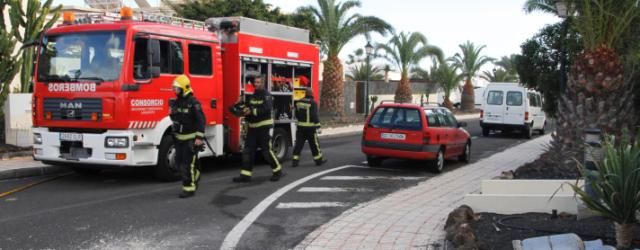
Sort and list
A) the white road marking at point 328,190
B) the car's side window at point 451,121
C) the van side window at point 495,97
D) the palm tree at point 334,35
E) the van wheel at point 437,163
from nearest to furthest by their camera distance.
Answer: the white road marking at point 328,190, the van wheel at point 437,163, the car's side window at point 451,121, the van side window at point 495,97, the palm tree at point 334,35

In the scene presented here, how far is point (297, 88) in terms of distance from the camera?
13.1m

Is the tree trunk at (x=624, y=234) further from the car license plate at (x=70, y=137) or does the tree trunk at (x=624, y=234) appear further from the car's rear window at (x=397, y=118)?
the car license plate at (x=70, y=137)

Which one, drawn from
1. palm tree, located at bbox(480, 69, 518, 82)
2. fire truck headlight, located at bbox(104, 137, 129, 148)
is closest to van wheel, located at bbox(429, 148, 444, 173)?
fire truck headlight, located at bbox(104, 137, 129, 148)

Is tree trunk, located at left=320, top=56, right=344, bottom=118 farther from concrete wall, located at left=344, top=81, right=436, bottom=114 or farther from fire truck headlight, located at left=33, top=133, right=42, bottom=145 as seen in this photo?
fire truck headlight, located at left=33, top=133, right=42, bottom=145

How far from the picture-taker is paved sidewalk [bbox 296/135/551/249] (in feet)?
20.2

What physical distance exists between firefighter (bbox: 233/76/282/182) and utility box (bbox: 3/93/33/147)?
18.8 feet

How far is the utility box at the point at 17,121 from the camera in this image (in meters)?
12.8

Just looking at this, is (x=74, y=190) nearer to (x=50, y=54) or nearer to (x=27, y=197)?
(x=27, y=197)

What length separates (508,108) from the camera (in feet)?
73.6

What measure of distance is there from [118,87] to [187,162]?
1608 millimetres

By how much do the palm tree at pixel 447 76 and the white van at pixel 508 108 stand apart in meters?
20.4

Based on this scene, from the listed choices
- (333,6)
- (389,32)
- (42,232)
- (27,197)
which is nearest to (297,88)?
(27,197)

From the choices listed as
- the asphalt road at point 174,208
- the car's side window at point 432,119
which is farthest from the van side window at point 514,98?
the asphalt road at point 174,208

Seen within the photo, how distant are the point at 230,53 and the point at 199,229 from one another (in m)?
5.07
